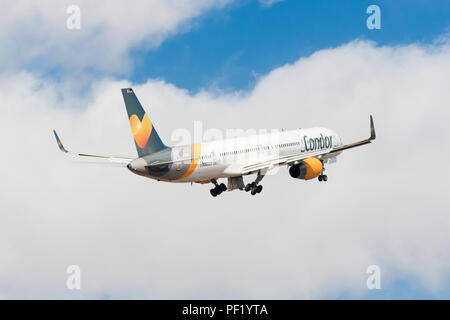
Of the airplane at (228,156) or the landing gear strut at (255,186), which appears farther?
the landing gear strut at (255,186)

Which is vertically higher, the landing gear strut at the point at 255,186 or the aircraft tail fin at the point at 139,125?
the aircraft tail fin at the point at 139,125

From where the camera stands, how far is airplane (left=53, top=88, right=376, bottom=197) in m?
59.7

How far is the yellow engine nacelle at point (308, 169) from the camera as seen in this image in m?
67.2

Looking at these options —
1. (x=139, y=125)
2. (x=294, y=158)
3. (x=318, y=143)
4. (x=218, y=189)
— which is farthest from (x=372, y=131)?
(x=139, y=125)

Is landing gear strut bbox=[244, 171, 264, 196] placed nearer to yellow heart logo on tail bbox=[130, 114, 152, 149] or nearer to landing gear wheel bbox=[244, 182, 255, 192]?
landing gear wheel bbox=[244, 182, 255, 192]

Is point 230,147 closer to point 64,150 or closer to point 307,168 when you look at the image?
point 307,168

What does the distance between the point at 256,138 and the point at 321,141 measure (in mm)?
9456

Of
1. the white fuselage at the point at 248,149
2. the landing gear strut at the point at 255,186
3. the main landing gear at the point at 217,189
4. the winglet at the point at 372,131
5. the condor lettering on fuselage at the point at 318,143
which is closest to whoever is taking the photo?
the white fuselage at the point at 248,149

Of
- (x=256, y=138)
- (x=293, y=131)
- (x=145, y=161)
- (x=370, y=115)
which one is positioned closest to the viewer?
(x=145, y=161)

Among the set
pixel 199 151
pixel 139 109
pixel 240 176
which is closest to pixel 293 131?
pixel 240 176

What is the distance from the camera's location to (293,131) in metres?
73.6

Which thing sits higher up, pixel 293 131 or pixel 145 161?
pixel 293 131

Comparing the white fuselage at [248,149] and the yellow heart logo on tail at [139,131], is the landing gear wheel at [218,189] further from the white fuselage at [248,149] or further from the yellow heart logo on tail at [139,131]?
the yellow heart logo on tail at [139,131]

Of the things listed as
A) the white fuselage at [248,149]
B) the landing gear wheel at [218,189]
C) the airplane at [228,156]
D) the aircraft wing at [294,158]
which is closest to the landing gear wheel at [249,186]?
the airplane at [228,156]
